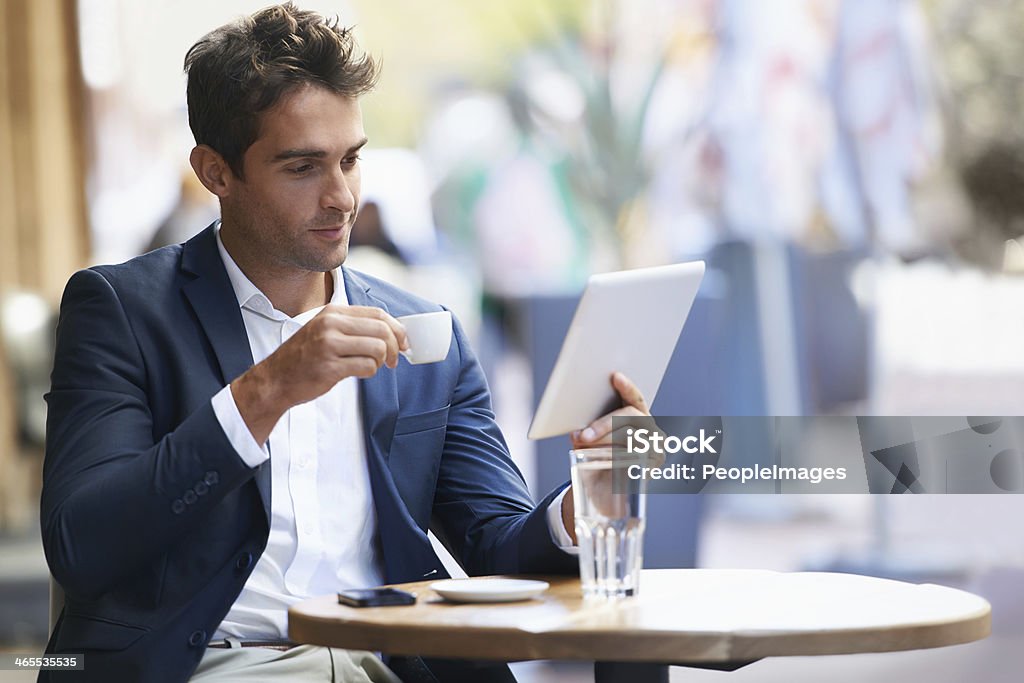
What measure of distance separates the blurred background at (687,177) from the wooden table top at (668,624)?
3276mm

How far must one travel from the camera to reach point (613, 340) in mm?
1396

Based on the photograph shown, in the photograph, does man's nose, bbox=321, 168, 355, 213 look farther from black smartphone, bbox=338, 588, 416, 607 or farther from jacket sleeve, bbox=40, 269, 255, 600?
black smartphone, bbox=338, 588, 416, 607

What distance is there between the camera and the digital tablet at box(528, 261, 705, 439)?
1.35 meters

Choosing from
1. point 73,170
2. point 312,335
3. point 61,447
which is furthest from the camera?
point 73,170

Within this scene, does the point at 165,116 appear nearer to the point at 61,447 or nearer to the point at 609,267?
the point at 609,267

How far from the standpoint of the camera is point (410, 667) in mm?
1576

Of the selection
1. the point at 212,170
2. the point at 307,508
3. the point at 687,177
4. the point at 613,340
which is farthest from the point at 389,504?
the point at 687,177

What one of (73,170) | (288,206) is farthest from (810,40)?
(288,206)

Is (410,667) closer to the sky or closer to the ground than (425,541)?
closer to the ground

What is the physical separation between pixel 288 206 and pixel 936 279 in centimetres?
400

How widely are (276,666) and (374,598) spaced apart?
0.87ft

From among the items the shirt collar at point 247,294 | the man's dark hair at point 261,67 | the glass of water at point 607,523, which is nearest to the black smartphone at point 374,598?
the glass of water at point 607,523

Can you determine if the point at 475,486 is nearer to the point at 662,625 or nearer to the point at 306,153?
the point at 306,153

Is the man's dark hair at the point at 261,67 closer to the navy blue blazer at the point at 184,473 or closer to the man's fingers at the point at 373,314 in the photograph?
the navy blue blazer at the point at 184,473
